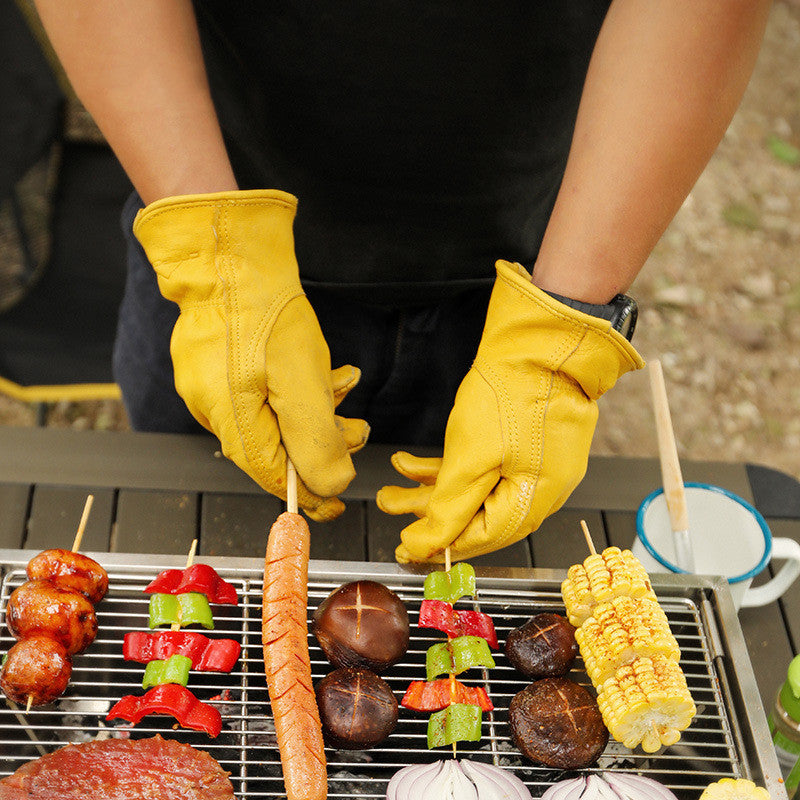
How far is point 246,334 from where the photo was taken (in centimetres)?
221

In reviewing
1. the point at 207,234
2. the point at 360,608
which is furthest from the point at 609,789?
the point at 207,234

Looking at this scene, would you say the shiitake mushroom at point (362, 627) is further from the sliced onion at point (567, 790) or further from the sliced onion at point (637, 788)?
the sliced onion at point (637, 788)

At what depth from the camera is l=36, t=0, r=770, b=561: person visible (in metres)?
2.12

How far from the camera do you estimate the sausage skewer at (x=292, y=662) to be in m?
1.81

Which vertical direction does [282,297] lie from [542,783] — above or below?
above

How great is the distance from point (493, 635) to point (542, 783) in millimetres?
368

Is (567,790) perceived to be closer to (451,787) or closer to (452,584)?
(451,787)

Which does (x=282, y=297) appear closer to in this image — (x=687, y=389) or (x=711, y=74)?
(x=711, y=74)

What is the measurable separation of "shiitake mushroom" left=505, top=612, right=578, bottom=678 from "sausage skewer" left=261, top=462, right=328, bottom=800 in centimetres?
53

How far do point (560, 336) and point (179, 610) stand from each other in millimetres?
1185

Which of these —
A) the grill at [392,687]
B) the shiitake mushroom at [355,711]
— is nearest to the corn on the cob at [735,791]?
the grill at [392,687]

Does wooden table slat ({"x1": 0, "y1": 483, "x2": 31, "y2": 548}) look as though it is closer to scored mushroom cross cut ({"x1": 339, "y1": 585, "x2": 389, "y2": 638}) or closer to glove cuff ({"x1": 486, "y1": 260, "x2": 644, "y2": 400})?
scored mushroom cross cut ({"x1": 339, "y1": 585, "x2": 389, "y2": 638})

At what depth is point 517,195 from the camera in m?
2.60

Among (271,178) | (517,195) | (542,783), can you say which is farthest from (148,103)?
(542,783)
